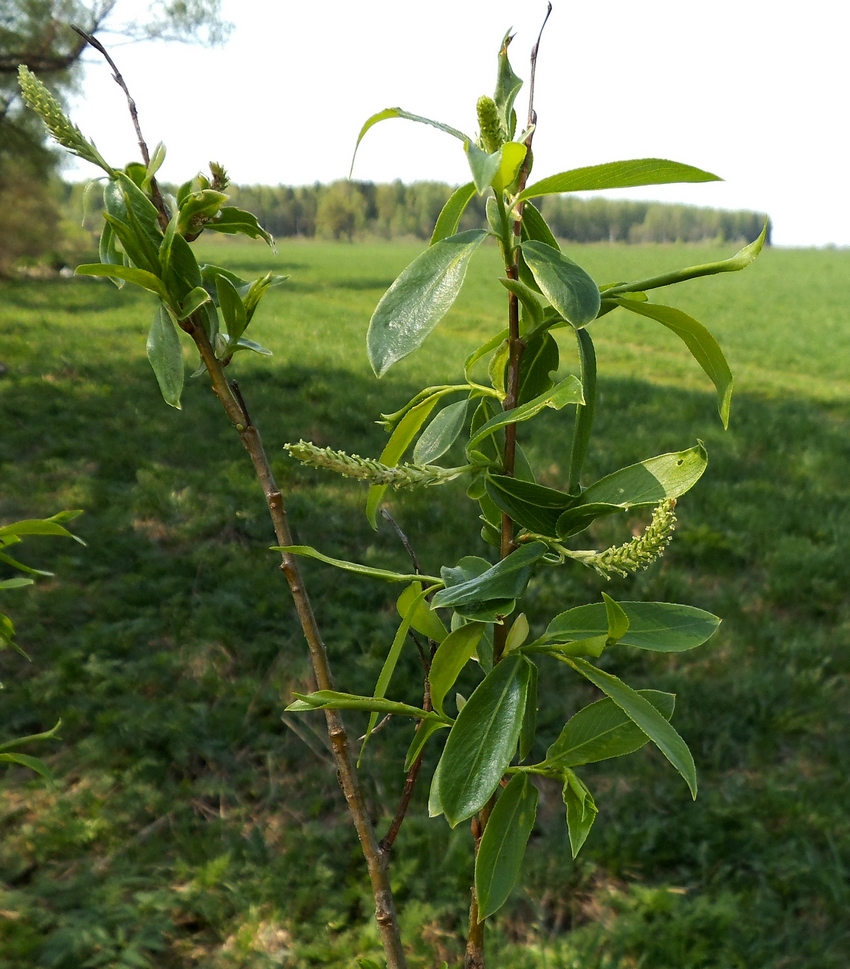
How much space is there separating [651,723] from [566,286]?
310 mm

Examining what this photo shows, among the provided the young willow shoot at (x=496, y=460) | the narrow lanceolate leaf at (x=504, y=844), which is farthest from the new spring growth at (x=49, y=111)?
the narrow lanceolate leaf at (x=504, y=844)

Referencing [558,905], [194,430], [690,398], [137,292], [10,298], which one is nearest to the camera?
[558,905]

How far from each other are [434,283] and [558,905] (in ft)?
7.03

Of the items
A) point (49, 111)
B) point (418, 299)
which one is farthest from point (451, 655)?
point (49, 111)

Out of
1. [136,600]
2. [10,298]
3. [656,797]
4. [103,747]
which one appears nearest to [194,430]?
[136,600]

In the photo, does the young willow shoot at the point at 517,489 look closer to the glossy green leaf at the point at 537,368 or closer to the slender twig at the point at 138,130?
the glossy green leaf at the point at 537,368

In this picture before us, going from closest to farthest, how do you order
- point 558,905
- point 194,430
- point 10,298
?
point 558,905 → point 194,430 → point 10,298

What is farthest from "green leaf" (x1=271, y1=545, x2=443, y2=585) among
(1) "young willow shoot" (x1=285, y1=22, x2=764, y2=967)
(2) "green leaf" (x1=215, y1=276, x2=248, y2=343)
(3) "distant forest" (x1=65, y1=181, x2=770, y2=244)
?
(3) "distant forest" (x1=65, y1=181, x2=770, y2=244)

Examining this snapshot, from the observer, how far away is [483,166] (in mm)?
470

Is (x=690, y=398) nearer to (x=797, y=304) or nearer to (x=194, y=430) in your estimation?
(x=194, y=430)

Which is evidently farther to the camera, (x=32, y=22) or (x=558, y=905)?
(x=32, y=22)

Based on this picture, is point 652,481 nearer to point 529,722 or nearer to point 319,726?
point 529,722

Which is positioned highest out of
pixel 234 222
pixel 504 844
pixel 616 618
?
pixel 234 222

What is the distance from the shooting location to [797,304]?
834 inches
